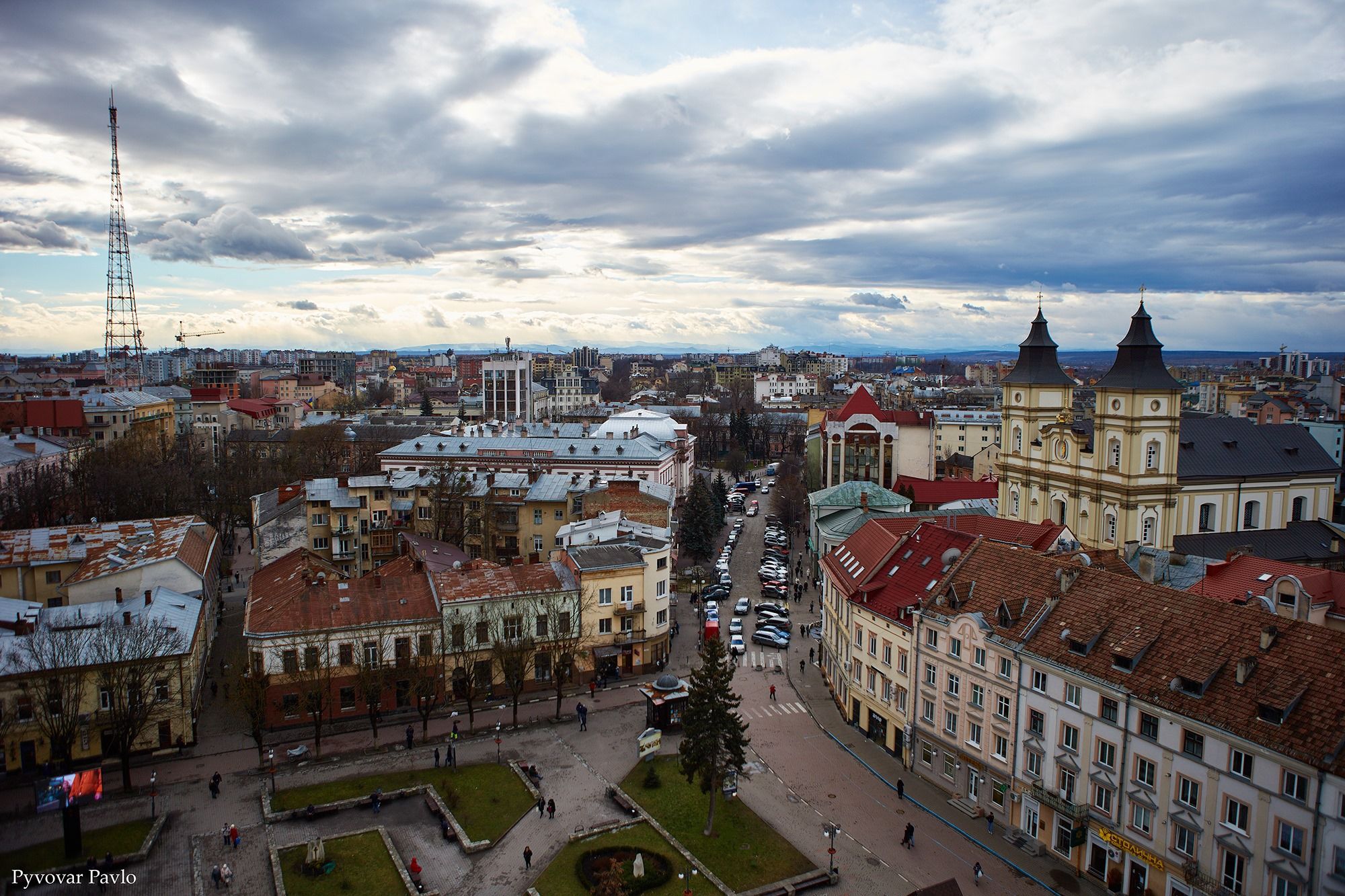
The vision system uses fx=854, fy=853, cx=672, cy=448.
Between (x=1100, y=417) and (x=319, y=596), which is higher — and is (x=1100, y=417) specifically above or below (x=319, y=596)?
above

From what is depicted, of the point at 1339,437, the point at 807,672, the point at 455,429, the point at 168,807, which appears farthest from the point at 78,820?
the point at 1339,437

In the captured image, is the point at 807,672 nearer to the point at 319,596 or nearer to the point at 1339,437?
the point at 319,596

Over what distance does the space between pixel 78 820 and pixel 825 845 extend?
88.6 feet

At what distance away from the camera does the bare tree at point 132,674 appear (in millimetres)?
35250

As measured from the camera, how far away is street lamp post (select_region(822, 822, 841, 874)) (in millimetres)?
30391

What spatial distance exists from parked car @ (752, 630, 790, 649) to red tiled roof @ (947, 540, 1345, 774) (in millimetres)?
19432

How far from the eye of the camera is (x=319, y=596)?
43.2m

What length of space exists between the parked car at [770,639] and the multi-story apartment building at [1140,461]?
25744 mm

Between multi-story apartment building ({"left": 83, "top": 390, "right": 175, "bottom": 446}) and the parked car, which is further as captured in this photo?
multi-story apartment building ({"left": 83, "top": 390, "right": 175, "bottom": 446})

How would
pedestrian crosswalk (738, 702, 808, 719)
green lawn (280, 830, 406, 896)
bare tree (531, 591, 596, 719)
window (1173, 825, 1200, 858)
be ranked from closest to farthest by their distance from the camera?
window (1173, 825, 1200, 858) < green lawn (280, 830, 406, 896) < pedestrian crosswalk (738, 702, 808, 719) < bare tree (531, 591, 596, 719)

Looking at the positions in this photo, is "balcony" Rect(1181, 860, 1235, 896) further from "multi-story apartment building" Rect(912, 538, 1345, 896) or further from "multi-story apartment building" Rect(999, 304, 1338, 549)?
"multi-story apartment building" Rect(999, 304, 1338, 549)

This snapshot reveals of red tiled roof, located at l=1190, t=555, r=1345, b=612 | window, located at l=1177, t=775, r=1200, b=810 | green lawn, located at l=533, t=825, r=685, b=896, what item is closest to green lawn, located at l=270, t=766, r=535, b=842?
green lawn, located at l=533, t=825, r=685, b=896

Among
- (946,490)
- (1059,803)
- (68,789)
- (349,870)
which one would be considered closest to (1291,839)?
(1059,803)

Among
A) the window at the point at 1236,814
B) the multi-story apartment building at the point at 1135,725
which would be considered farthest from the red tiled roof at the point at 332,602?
the window at the point at 1236,814
